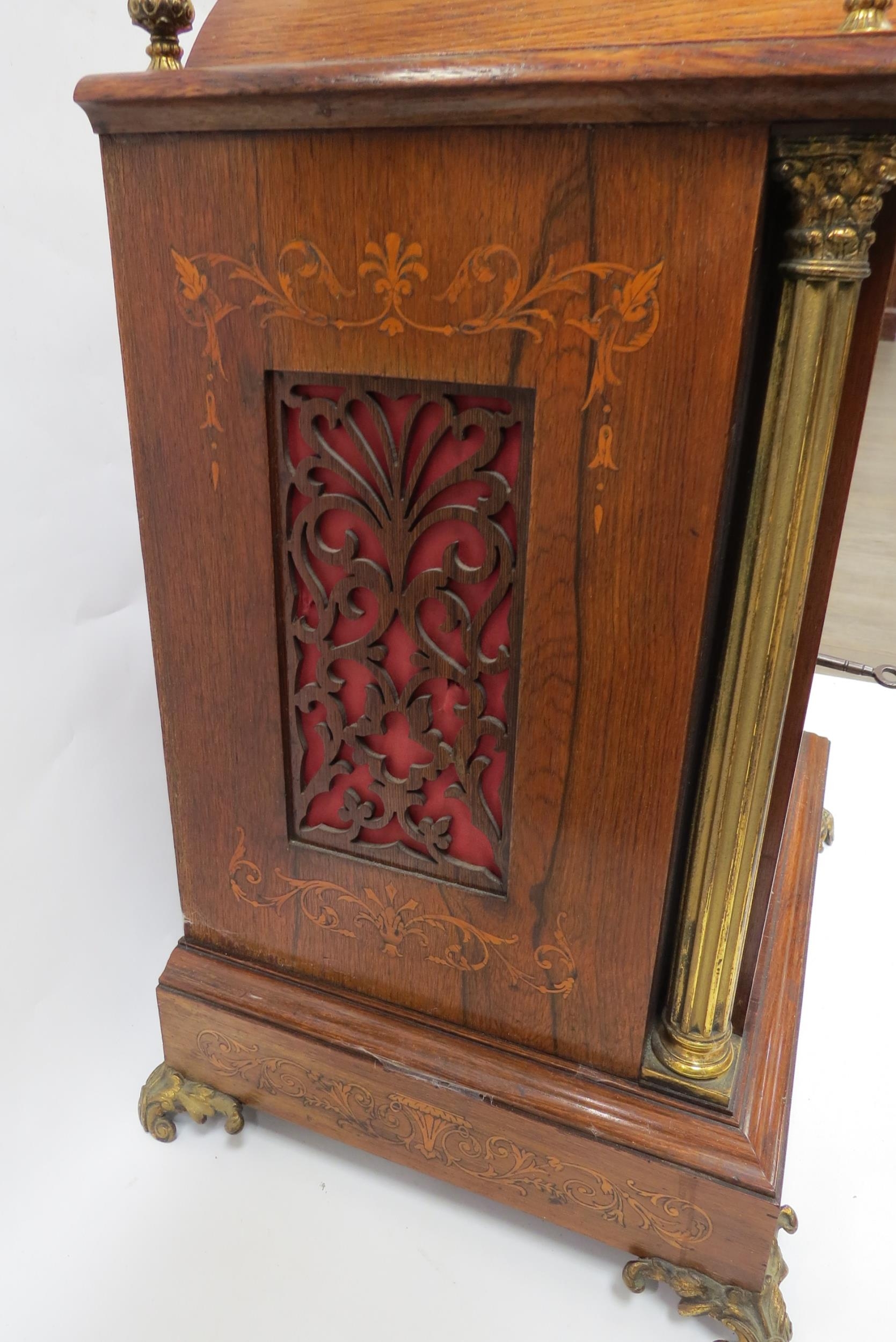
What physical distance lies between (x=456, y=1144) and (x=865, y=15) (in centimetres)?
103

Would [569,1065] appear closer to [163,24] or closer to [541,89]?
[541,89]

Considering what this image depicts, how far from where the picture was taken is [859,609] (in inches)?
114

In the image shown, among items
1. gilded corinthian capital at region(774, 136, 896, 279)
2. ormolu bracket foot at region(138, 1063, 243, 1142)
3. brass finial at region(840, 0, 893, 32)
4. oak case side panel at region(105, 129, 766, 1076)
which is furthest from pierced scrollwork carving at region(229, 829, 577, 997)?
brass finial at region(840, 0, 893, 32)

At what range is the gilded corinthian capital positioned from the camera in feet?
2.07

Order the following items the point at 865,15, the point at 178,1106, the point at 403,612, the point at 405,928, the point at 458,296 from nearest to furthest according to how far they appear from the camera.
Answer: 1. the point at 865,15
2. the point at 458,296
3. the point at 403,612
4. the point at 405,928
5. the point at 178,1106

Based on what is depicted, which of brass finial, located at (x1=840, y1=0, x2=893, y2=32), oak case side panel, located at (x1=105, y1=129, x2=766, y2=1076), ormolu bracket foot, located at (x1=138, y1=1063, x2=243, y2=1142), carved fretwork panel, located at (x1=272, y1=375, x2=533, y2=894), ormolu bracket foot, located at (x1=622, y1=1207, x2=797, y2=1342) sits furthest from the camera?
ormolu bracket foot, located at (x1=138, y1=1063, x2=243, y2=1142)

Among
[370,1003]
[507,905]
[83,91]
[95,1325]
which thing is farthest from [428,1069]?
[83,91]

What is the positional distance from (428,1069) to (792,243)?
83 cm

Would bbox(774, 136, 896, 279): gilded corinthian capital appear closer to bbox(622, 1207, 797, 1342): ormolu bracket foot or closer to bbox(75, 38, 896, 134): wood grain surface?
bbox(75, 38, 896, 134): wood grain surface

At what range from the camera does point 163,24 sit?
0.79 meters

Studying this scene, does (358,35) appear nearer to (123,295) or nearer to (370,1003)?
(123,295)

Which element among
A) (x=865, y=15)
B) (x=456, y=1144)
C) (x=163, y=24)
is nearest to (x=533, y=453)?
(x=865, y=15)

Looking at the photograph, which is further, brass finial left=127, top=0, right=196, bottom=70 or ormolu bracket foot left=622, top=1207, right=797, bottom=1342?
ormolu bracket foot left=622, top=1207, right=797, bottom=1342

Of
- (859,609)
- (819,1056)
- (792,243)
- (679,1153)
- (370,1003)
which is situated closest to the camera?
(792,243)
